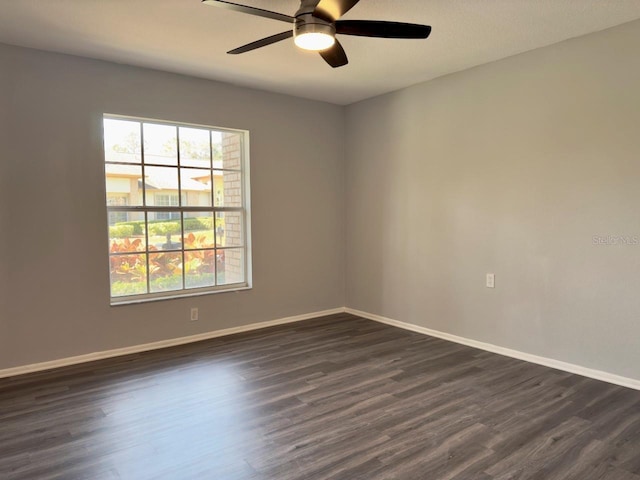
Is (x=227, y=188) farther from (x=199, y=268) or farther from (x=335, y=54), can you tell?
(x=335, y=54)

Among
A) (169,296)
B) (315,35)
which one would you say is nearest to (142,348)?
(169,296)

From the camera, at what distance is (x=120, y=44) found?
3146 millimetres

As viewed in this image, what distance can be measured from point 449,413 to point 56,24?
358 centimetres

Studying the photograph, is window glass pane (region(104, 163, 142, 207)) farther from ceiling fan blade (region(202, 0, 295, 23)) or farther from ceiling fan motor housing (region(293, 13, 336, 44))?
ceiling fan motor housing (region(293, 13, 336, 44))

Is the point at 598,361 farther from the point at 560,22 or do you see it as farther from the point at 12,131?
the point at 12,131

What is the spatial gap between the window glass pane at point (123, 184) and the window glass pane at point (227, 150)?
0.79 m

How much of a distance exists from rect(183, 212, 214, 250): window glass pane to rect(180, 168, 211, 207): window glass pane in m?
0.11

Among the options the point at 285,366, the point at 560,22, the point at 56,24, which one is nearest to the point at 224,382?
the point at 285,366

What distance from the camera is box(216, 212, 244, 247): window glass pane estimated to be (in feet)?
14.1

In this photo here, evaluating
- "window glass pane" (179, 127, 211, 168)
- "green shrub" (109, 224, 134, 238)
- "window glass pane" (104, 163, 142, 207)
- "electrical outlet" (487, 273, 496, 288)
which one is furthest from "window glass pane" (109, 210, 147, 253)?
"electrical outlet" (487, 273, 496, 288)

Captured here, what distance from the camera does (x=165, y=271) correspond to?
3.96m

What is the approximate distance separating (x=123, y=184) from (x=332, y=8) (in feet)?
8.32

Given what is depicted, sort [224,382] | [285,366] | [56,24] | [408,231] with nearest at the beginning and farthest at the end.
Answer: [56,24] → [224,382] → [285,366] → [408,231]

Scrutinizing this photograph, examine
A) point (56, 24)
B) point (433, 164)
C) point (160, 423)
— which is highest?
point (56, 24)
